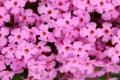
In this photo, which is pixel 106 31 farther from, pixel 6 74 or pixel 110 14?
pixel 6 74

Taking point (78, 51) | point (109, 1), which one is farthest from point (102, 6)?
point (78, 51)

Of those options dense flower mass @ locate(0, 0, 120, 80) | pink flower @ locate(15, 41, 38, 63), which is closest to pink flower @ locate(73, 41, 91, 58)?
dense flower mass @ locate(0, 0, 120, 80)

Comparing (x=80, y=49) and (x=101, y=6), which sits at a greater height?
(x=101, y=6)

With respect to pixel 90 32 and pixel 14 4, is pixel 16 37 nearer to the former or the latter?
pixel 14 4

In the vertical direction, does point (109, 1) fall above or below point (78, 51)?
above

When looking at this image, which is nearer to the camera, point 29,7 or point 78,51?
point 78,51

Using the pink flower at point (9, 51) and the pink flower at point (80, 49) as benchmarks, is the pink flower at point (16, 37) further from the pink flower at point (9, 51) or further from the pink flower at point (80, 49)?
the pink flower at point (80, 49)

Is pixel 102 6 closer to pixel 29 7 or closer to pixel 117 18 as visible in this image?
pixel 117 18

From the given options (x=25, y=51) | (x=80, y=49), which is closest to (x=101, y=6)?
(x=80, y=49)
